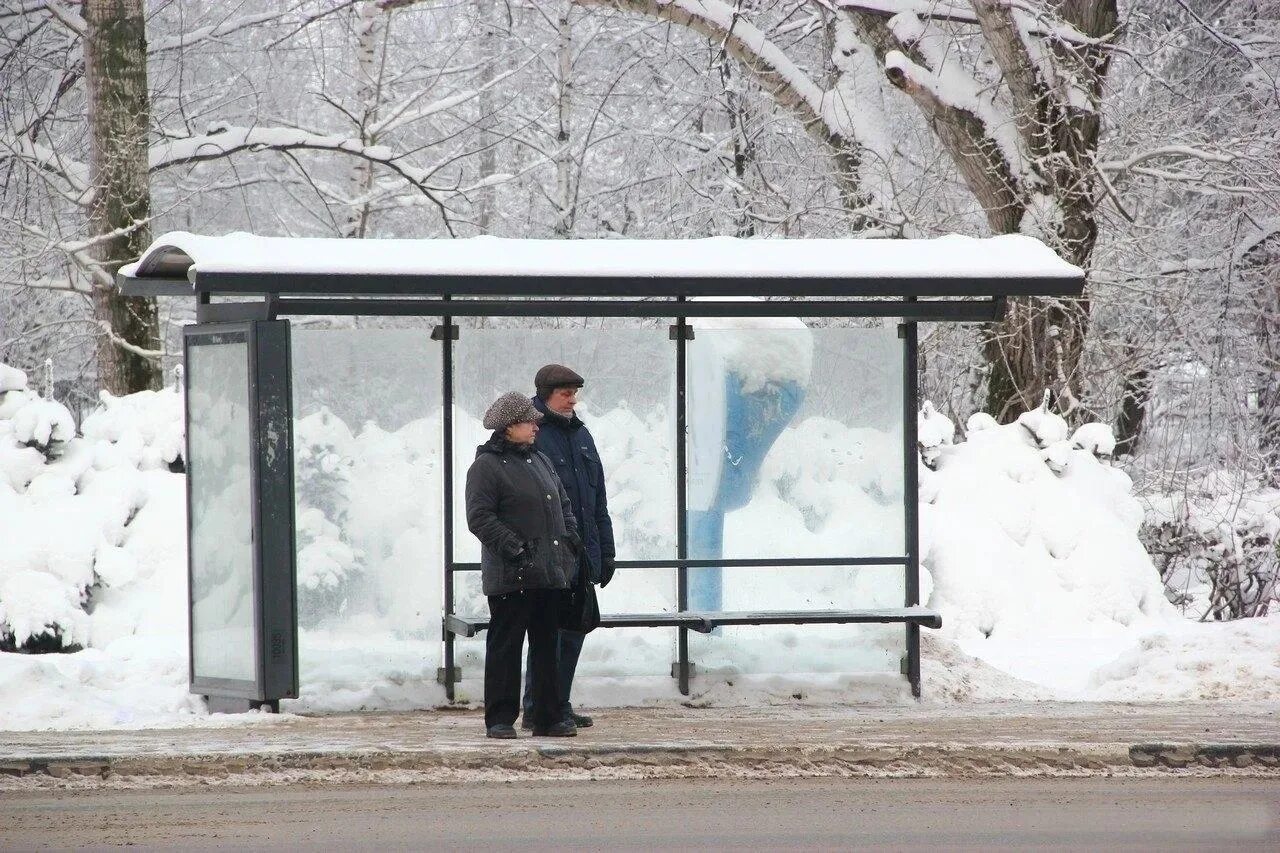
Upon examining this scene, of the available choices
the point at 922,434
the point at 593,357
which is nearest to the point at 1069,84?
the point at 922,434

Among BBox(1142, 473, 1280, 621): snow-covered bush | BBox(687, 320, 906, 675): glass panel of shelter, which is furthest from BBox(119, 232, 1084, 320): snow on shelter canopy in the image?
BBox(1142, 473, 1280, 621): snow-covered bush

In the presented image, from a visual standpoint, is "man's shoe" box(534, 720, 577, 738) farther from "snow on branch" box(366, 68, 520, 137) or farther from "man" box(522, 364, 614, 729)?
"snow on branch" box(366, 68, 520, 137)

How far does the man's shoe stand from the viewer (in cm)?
726

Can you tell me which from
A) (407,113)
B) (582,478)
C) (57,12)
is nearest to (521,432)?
(582,478)

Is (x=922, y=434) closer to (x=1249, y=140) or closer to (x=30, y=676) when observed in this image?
(x=1249, y=140)

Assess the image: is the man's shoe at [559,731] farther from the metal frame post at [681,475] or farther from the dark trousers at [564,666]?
the metal frame post at [681,475]

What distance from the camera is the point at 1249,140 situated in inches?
539

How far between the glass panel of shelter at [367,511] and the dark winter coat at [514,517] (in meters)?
1.37

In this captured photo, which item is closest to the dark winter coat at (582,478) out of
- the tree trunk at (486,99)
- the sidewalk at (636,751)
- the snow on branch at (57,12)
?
the sidewalk at (636,751)

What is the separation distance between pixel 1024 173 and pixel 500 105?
803 centimetres

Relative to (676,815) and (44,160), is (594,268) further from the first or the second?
(44,160)

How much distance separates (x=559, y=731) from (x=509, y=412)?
1420 mm

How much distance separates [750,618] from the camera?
843cm

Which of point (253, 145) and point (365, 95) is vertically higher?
point (365, 95)
